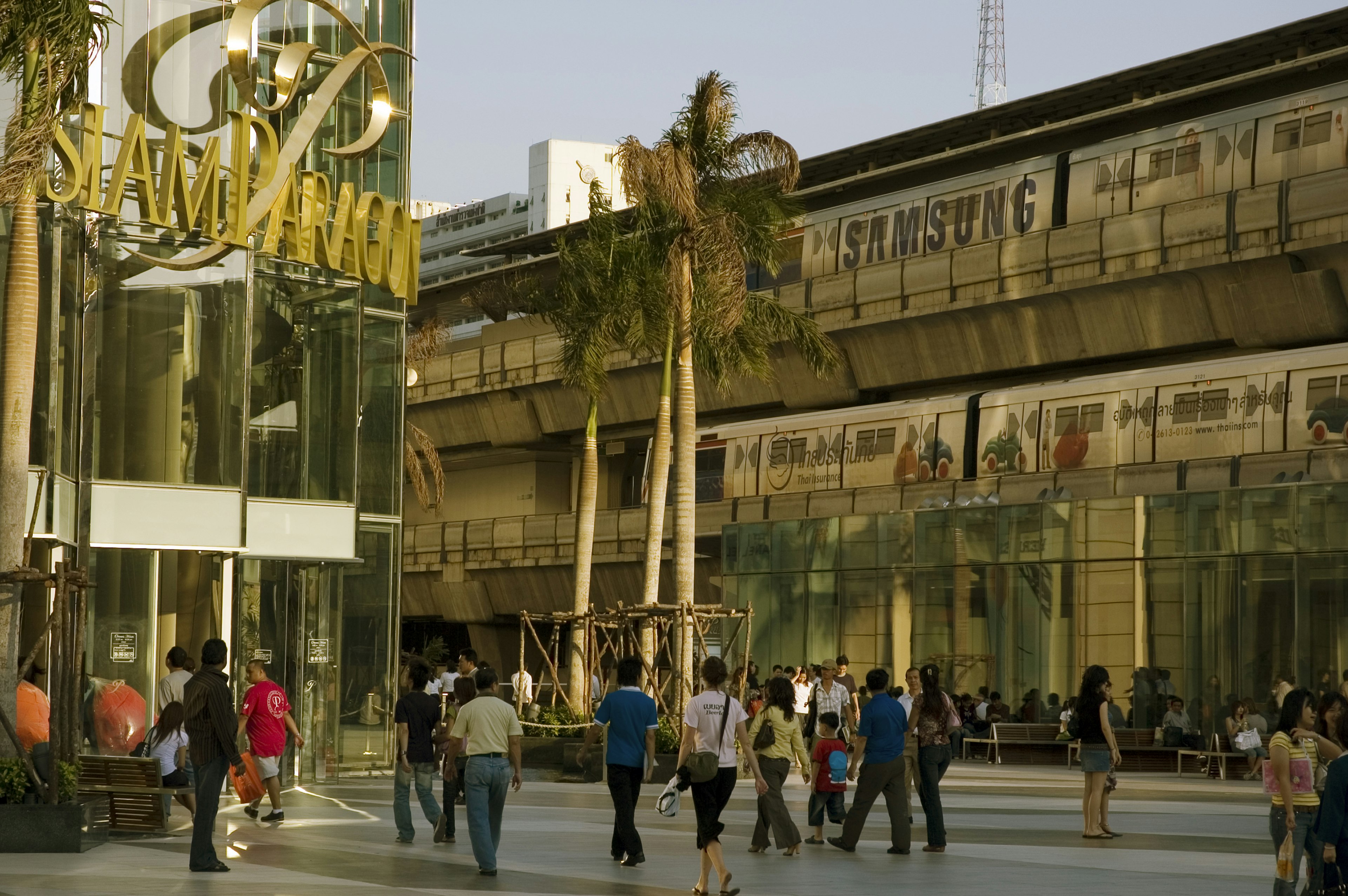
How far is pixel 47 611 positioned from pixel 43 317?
11.0 ft

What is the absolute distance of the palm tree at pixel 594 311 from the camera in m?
30.6

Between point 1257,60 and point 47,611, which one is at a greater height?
point 1257,60

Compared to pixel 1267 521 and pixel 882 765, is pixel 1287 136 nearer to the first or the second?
pixel 1267 521

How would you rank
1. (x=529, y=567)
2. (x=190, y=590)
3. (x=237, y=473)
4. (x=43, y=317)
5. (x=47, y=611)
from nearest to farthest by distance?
(x=43, y=317) → (x=47, y=611) → (x=237, y=473) → (x=190, y=590) → (x=529, y=567)

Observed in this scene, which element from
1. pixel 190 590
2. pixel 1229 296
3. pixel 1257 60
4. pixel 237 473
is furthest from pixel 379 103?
pixel 1257 60

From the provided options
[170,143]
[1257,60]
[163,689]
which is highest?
[1257,60]

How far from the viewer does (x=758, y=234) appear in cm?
2920

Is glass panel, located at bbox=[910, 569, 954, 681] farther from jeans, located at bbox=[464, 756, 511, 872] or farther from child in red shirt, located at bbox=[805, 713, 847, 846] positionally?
jeans, located at bbox=[464, 756, 511, 872]

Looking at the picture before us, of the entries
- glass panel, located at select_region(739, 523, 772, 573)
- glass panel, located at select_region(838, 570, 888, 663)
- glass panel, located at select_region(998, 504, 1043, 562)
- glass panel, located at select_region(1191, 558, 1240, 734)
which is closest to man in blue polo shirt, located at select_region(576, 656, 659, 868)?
glass panel, located at select_region(1191, 558, 1240, 734)

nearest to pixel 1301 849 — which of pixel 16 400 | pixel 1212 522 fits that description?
pixel 16 400

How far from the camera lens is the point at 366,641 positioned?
87.6 ft

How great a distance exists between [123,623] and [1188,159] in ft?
85.2

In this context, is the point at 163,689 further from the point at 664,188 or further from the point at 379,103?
the point at 664,188

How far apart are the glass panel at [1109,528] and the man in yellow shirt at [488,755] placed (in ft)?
74.8
